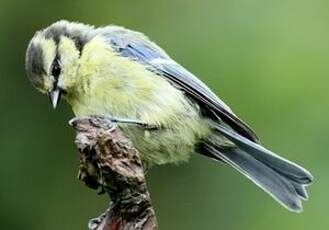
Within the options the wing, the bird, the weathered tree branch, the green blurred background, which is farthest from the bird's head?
the weathered tree branch

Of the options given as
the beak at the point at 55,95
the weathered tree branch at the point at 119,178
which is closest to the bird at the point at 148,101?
the beak at the point at 55,95

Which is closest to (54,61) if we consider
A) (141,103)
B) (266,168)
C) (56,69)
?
(56,69)

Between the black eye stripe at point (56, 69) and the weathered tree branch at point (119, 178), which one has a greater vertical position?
the black eye stripe at point (56, 69)

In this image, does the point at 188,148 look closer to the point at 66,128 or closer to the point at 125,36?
the point at 125,36

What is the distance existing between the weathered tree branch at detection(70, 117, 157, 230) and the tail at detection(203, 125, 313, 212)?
100cm

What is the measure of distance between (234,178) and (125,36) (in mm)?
979

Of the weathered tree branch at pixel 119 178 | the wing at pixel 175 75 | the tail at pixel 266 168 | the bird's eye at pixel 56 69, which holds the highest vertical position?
the wing at pixel 175 75

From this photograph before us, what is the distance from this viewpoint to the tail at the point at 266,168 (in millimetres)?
3092

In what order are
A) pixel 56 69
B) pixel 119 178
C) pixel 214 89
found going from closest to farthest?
pixel 119 178 → pixel 56 69 → pixel 214 89

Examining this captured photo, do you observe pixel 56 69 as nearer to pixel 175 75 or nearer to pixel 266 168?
pixel 175 75

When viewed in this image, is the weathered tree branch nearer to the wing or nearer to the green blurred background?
the wing

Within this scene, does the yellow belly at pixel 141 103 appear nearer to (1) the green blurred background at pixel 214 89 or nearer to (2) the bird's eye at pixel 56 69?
(2) the bird's eye at pixel 56 69

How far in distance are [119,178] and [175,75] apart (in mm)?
1320

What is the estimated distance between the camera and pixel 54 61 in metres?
3.44
